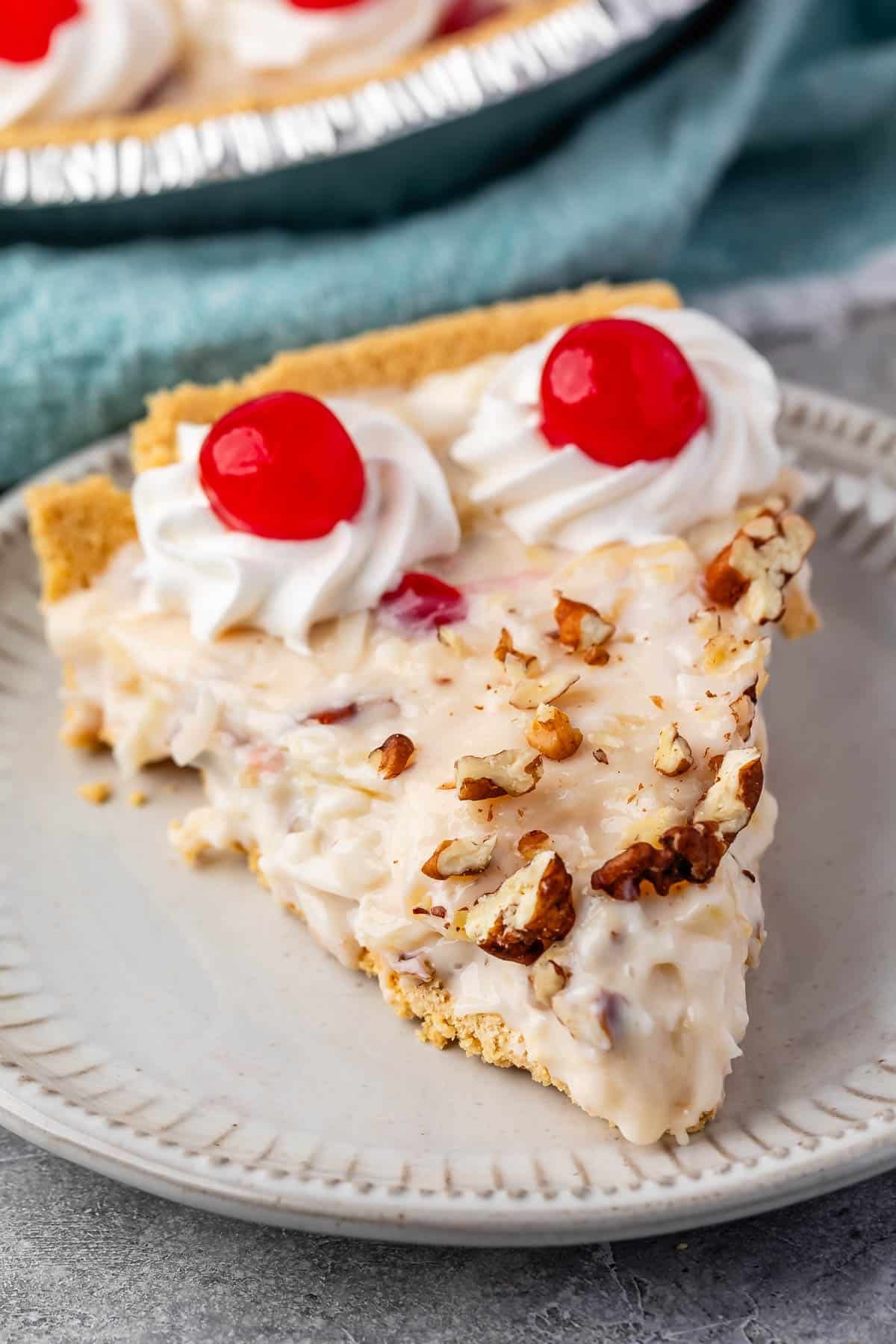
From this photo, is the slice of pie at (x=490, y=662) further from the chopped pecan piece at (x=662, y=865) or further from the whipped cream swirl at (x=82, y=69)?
the whipped cream swirl at (x=82, y=69)

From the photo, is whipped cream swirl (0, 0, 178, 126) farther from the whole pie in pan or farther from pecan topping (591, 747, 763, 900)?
pecan topping (591, 747, 763, 900)

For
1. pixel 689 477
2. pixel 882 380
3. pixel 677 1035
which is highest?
pixel 689 477

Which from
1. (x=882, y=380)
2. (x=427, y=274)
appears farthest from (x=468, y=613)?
(x=882, y=380)

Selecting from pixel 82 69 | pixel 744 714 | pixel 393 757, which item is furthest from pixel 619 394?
pixel 82 69

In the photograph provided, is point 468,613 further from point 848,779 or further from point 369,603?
point 848,779

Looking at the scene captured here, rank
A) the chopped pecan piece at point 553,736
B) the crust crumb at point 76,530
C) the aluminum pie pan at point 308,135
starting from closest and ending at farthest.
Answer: the chopped pecan piece at point 553,736 → the crust crumb at point 76,530 → the aluminum pie pan at point 308,135

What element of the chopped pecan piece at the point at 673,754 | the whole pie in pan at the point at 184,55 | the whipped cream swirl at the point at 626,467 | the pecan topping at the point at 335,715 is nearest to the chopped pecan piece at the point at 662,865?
the chopped pecan piece at the point at 673,754

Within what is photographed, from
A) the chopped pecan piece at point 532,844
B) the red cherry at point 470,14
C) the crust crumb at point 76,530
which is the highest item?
the red cherry at point 470,14
